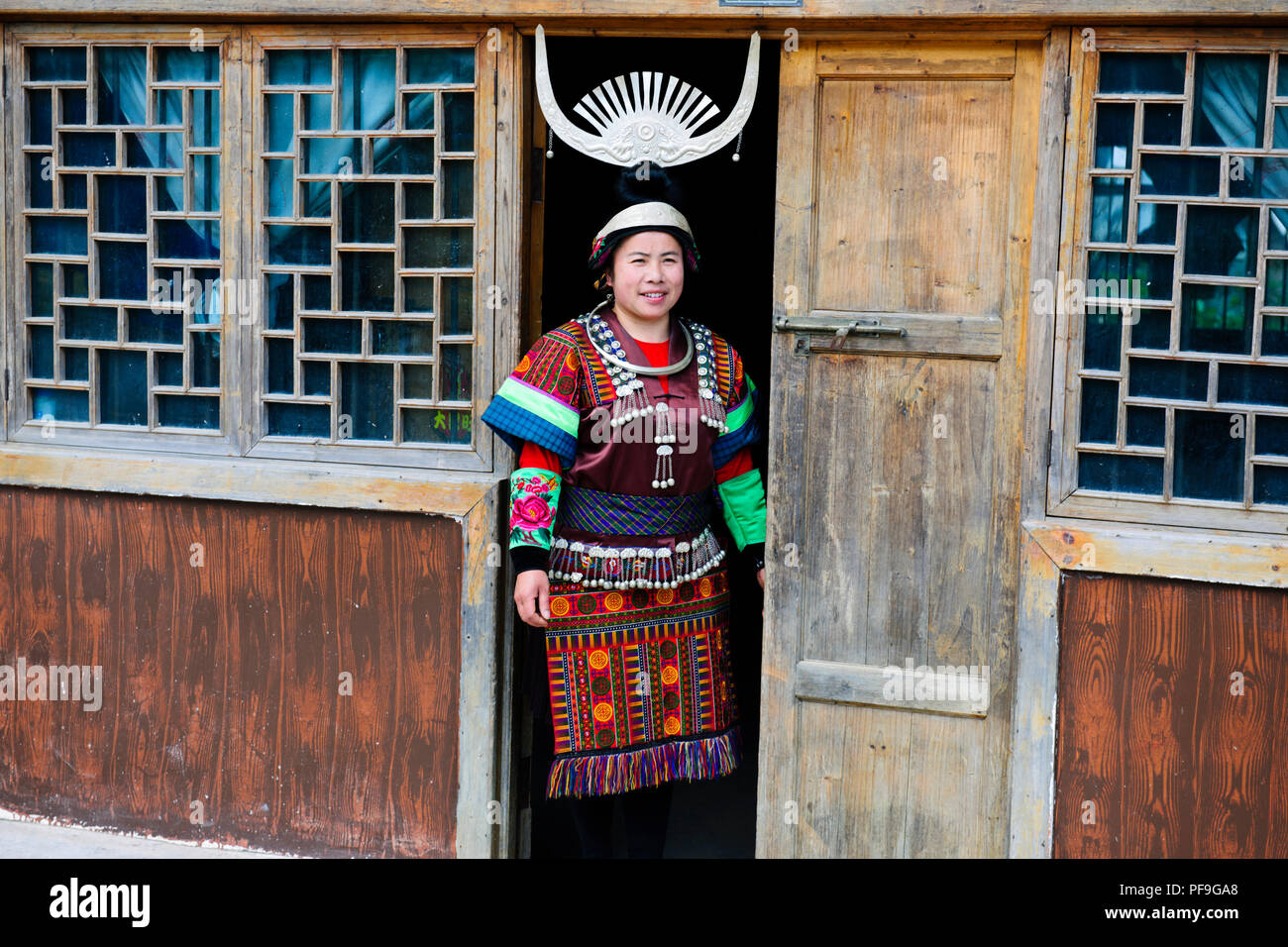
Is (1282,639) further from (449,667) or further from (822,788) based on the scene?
(449,667)

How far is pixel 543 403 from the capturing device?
330cm

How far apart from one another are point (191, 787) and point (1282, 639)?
10.3 feet

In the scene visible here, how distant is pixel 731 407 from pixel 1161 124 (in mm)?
1333

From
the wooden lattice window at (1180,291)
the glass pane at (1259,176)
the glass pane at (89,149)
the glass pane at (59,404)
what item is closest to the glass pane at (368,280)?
the glass pane at (89,149)

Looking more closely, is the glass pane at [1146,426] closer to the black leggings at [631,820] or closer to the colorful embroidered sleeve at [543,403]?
the colorful embroidered sleeve at [543,403]

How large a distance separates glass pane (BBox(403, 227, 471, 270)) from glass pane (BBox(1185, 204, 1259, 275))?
6.36 feet

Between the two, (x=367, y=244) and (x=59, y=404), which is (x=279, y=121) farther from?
(x=59, y=404)

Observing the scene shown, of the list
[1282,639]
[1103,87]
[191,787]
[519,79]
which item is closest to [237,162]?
[519,79]

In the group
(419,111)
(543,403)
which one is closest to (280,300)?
(419,111)

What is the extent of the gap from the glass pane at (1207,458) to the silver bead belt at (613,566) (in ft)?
4.40

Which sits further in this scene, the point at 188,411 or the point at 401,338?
the point at 188,411

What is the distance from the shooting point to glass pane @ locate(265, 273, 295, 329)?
3.72 meters

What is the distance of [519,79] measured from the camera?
348 centimetres

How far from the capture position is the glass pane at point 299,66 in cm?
363
